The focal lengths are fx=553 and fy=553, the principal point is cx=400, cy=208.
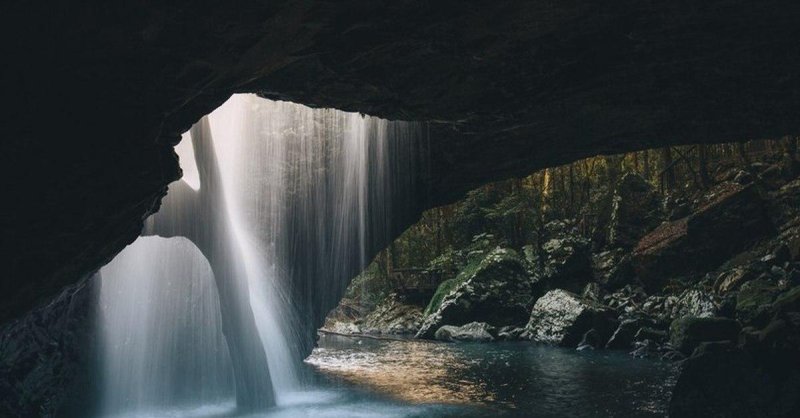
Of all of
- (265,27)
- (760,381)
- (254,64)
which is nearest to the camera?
(265,27)

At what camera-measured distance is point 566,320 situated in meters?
20.5

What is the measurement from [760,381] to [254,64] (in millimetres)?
8903

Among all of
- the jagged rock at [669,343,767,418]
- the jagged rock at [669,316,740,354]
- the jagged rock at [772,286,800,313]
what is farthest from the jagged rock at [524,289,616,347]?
the jagged rock at [669,343,767,418]

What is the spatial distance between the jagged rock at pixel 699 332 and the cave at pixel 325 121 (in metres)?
0.07

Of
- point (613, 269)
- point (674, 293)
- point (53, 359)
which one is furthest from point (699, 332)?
point (53, 359)

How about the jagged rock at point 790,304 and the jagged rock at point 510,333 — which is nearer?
the jagged rock at point 790,304

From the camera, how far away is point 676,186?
98.5 ft

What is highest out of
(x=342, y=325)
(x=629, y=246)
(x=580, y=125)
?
(x=580, y=125)

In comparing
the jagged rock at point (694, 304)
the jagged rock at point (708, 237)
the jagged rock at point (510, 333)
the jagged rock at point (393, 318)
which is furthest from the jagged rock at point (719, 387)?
the jagged rock at point (393, 318)

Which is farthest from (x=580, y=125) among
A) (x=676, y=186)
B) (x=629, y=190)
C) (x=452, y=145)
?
(x=676, y=186)

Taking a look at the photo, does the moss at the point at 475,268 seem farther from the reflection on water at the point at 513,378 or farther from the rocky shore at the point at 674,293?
the reflection on water at the point at 513,378

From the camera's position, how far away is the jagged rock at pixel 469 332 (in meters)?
23.6

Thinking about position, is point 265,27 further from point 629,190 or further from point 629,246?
point 629,190

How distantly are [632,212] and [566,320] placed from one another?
9.37m
